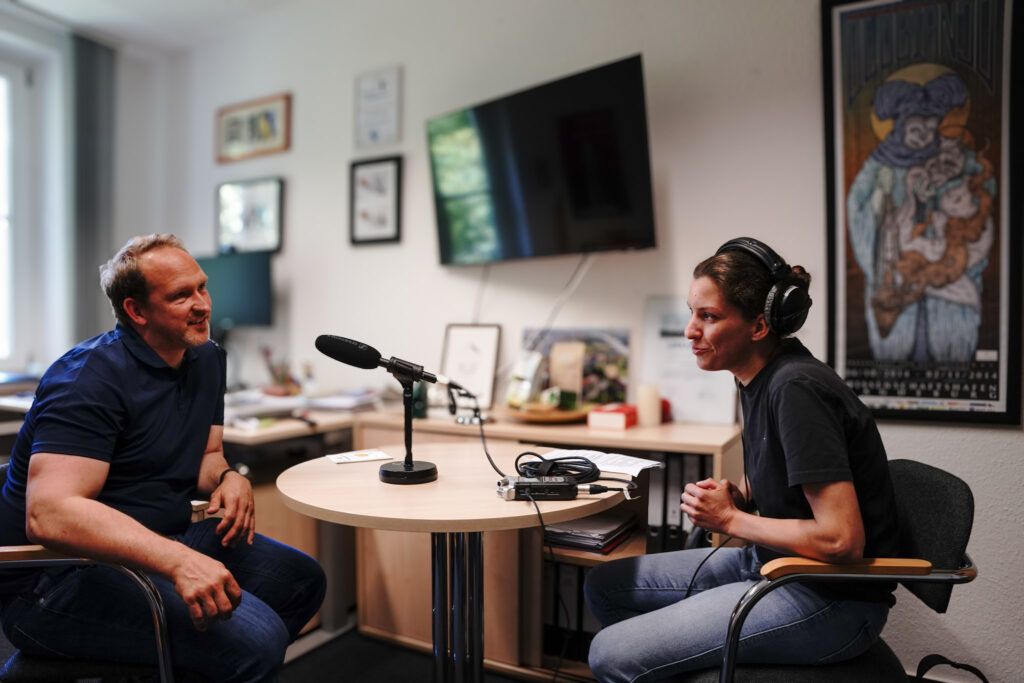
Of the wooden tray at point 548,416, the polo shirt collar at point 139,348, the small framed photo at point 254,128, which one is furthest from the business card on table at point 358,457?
the small framed photo at point 254,128

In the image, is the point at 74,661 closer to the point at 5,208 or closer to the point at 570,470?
the point at 570,470

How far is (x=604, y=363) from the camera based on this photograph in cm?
241

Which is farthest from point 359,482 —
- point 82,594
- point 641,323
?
point 641,323

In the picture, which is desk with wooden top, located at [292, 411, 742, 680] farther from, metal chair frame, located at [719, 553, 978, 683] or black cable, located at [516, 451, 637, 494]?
metal chair frame, located at [719, 553, 978, 683]

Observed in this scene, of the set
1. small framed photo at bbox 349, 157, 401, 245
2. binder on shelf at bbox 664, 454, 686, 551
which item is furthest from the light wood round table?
small framed photo at bbox 349, 157, 401, 245

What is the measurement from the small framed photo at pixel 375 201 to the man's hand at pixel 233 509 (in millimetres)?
1581

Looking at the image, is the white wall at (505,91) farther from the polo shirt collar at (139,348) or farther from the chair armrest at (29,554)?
the chair armrest at (29,554)

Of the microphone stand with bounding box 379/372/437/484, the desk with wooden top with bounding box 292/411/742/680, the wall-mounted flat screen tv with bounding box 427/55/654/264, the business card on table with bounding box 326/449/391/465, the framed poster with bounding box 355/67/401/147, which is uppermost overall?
the framed poster with bounding box 355/67/401/147

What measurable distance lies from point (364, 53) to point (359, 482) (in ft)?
7.53

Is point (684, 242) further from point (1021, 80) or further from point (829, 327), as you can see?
point (1021, 80)

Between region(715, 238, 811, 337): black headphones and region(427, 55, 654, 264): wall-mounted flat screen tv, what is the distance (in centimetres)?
87

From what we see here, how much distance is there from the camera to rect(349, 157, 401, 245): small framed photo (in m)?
2.90

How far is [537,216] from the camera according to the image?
240cm

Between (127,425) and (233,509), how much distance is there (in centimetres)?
30
